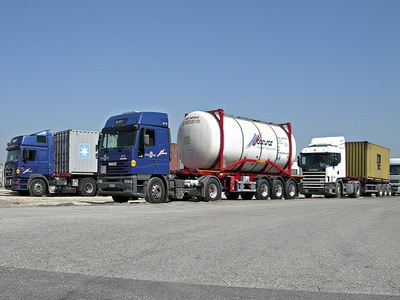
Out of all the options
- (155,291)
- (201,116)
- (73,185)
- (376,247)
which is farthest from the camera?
(73,185)

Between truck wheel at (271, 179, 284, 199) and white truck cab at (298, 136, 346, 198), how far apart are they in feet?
12.1

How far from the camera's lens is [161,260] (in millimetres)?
6035

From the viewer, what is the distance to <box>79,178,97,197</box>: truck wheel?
26.4 meters

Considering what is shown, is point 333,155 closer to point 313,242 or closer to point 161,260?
point 313,242

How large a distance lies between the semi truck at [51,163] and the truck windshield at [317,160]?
12.8m

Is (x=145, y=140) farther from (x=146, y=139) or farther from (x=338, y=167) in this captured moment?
(x=338, y=167)

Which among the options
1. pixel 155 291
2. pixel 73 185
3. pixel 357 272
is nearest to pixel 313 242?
pixel 357 272

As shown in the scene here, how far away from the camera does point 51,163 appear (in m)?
26.7

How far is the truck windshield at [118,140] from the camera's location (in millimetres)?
18198

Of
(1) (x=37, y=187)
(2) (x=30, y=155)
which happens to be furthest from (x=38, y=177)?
(2) (x=30, y=155)

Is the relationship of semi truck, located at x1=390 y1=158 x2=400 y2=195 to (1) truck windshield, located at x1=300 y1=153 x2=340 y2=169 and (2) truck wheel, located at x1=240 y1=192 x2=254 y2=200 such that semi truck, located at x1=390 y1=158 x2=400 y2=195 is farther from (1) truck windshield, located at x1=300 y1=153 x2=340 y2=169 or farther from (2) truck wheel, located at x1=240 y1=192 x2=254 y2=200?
(2) truck wheel, located at x1=240 y1=192 x2=254 y2=200

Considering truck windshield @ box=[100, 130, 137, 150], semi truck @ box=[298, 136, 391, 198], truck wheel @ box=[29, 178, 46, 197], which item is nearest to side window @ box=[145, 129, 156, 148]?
truck windshield @ box=[100, 130, 137, 150]

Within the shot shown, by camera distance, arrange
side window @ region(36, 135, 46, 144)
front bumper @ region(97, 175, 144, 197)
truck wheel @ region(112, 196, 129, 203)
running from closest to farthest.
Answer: front bumper @ region(97, 175, 144, 197) < truck wheel @ region(112, 196, 129, 203) < side window @ region(36, 135, 46, 144)

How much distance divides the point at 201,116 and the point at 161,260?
1521 cm
